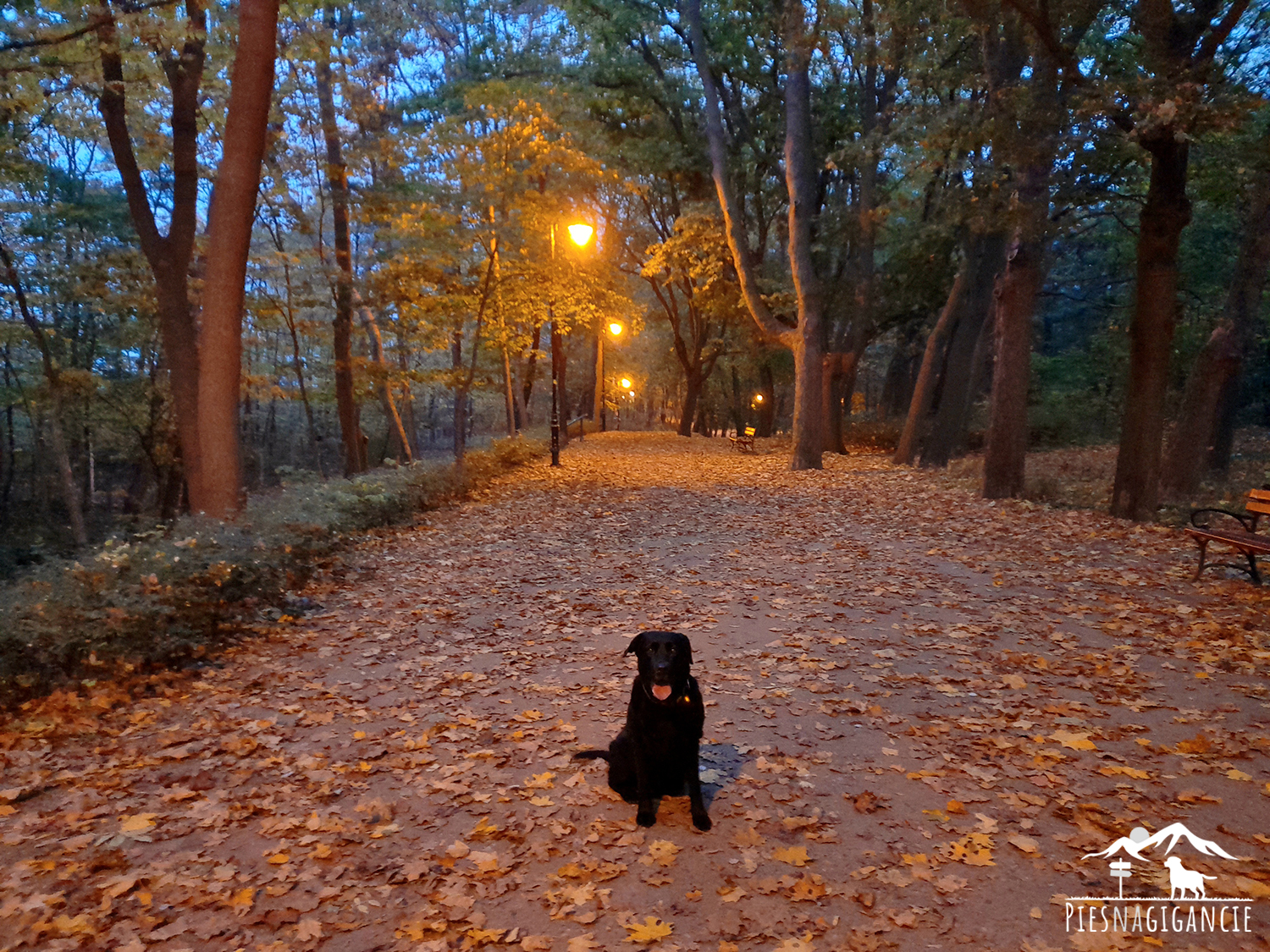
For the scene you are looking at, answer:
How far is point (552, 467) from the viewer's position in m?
19.6

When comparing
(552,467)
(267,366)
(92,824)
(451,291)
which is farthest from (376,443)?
(92,824)

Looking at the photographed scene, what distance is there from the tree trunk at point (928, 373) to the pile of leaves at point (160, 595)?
46.9ft

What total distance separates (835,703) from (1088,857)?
1874mm

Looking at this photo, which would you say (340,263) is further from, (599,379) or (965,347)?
(599,379)

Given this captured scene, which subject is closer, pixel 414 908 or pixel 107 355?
pixel 414 908

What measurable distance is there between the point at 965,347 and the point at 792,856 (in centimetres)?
1600

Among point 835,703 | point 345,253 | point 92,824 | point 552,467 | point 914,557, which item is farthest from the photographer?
point 552,467

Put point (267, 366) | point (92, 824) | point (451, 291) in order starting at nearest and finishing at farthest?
point (92, 824) → point (451, 291) → point (267, 366)

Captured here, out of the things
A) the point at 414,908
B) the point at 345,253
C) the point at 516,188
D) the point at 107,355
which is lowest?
the point at 414,908

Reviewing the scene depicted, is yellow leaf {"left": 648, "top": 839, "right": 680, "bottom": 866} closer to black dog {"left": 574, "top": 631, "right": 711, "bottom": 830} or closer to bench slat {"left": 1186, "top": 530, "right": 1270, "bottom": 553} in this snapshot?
black dog {"left": 574, "top": 631, "right": 711, "bottom": 830}

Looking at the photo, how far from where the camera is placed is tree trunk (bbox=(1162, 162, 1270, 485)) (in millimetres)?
11797

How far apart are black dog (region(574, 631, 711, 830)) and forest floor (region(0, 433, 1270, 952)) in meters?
0.18

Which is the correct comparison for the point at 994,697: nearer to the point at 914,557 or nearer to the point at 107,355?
the point at 914,557

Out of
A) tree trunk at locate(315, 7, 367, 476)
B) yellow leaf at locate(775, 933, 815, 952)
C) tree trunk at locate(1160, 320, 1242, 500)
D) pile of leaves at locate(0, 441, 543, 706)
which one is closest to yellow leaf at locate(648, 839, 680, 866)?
yellow leaf at locate(775, 933, 815, 952)
